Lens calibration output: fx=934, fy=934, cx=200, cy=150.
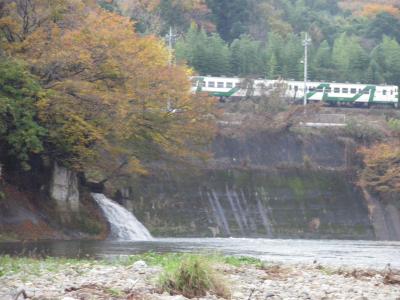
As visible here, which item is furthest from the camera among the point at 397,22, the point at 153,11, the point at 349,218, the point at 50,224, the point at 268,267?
the point at 397,22

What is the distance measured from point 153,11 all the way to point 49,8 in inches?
2302

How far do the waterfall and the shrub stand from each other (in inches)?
1047

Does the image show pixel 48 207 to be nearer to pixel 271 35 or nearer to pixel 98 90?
pixel 98 90

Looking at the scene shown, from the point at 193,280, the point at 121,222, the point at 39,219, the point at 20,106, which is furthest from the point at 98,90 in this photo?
the point at 193,280

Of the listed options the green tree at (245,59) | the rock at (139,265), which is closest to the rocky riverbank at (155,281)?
the rock at (139,265)

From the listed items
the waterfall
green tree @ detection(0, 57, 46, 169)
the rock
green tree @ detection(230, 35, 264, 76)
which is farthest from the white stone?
green tree @ detection(230, 35, 264, 76)

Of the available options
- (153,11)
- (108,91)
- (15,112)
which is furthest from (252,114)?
(153,11)

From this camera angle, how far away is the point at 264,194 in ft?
183

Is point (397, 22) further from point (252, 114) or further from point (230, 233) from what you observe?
point (230, 233)

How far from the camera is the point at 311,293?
16531mm

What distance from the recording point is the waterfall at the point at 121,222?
43594 mm

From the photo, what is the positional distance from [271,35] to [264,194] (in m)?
42.7

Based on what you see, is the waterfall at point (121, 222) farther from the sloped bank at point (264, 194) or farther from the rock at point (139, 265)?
the rock at point (139, 265)

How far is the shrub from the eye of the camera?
15734mm
